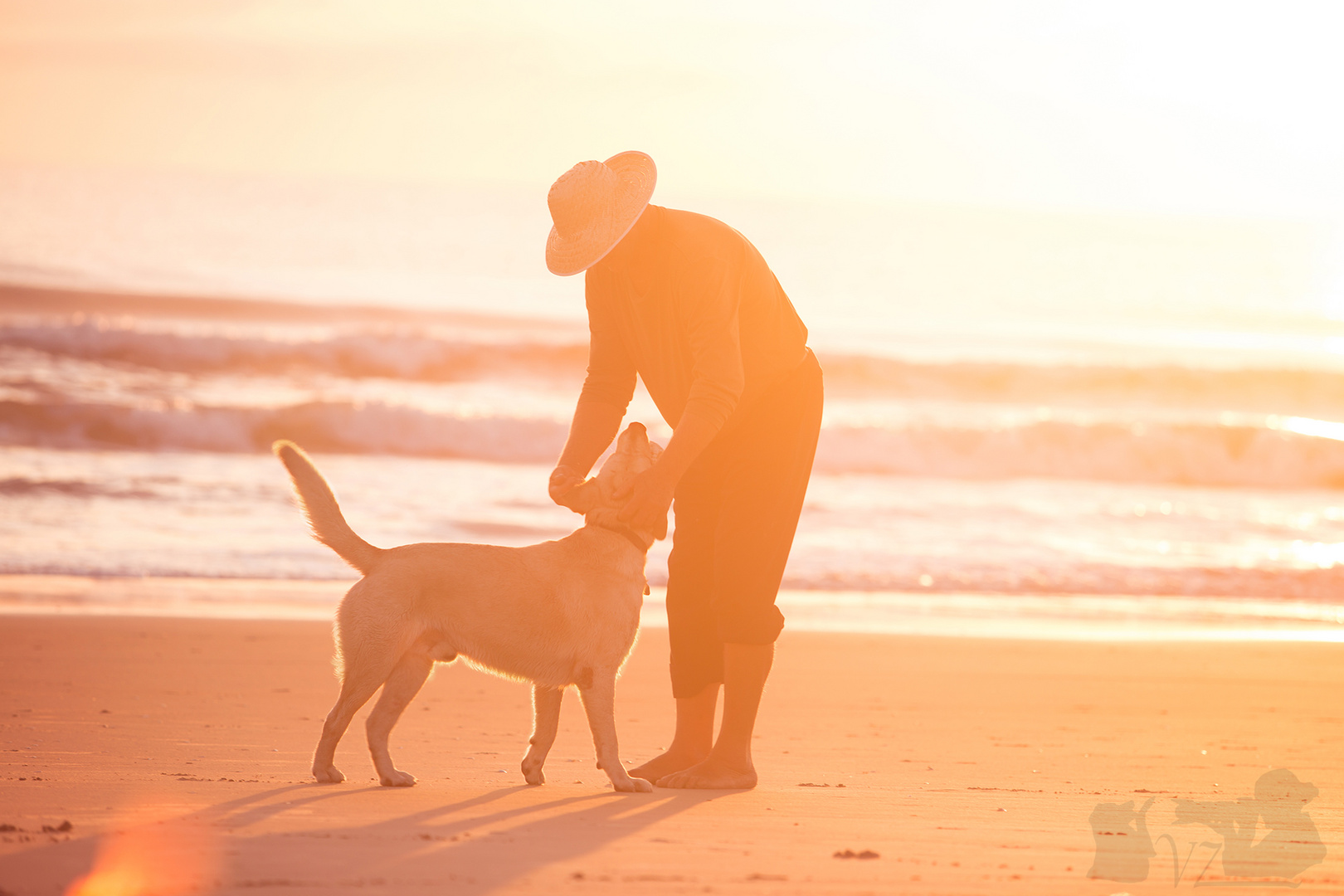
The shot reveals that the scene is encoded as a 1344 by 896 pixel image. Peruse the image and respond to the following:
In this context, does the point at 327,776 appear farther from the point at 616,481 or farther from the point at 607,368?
the point at 607,368

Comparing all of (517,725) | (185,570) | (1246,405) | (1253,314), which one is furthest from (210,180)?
(517,725)

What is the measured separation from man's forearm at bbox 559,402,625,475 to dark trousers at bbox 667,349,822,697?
0.97ft

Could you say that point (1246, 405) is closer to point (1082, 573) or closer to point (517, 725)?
point (1082, 573)

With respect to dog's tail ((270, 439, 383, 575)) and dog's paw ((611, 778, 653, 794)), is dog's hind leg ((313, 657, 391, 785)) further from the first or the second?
dog's paw ((611, 778, 653, 794))

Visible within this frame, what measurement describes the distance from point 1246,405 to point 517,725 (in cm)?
2024

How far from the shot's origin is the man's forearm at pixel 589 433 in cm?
388

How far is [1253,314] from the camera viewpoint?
108 feet

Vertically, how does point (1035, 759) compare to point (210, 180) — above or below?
below

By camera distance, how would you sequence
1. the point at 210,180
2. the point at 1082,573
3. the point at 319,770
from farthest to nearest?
1. the point at 210,180
2. the point at 1082,573
3. the point at 319,770

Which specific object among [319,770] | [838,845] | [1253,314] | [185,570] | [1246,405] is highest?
[1253,314]

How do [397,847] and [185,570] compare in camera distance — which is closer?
[397,847]

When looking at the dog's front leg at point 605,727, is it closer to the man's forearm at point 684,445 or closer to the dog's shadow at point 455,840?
the dog's shadow at point 455,840

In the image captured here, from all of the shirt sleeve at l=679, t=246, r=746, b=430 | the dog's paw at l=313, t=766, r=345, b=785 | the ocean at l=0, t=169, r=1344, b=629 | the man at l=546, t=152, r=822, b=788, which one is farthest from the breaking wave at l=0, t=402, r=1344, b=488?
the shirt sleeve at l=679, t=246, r=746, b=430

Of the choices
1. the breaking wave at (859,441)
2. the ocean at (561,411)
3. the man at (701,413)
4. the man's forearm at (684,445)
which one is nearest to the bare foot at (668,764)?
the man at (701,413)
